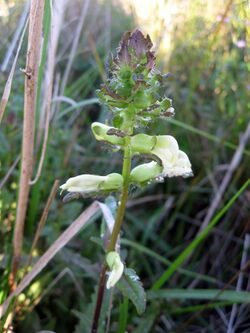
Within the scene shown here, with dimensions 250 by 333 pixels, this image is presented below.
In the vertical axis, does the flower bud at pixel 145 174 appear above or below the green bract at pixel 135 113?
below

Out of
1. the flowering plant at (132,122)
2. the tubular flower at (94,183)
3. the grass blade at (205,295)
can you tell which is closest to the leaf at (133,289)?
the flowering plant at (132,122)

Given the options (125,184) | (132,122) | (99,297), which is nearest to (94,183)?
(125,184)

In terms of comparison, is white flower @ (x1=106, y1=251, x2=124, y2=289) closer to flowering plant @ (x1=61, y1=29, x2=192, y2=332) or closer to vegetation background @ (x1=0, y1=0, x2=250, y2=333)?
flowering plant @ (x1=61, y1=29, x2=192, y2=332)

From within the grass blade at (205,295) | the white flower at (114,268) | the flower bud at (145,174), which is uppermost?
the flower bud at (145,174)

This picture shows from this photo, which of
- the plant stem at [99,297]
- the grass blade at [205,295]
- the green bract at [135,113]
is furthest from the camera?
the grass blade at [205,295]

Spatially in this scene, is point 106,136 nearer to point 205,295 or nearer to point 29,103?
point 29,103

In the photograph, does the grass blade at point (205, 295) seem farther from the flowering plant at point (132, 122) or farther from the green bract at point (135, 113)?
the green bract at point (135, 113)

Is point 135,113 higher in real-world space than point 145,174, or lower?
higher

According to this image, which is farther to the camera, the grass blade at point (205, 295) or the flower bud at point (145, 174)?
the grass blade at point (205, 295)
